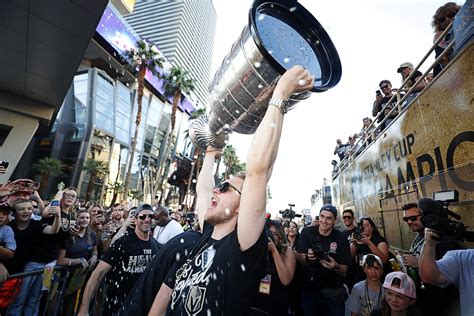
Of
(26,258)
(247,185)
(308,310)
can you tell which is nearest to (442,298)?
(308,310)

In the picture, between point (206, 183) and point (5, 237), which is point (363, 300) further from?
point (5, 237)

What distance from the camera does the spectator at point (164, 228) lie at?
16.8 ft

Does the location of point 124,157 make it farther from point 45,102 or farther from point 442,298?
point 442,298

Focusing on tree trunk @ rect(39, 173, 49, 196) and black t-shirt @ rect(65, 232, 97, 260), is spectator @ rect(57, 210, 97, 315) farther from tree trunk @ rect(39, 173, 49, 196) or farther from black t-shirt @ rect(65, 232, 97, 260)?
tree trunk @ rect(39, 173, 49, 196)

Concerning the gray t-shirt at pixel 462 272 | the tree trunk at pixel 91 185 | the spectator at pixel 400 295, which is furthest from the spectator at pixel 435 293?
A: the tree trunk at pixel 91 185

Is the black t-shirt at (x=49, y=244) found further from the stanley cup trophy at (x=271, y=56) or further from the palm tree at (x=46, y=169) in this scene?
the palm tree at (x=46, y=169)

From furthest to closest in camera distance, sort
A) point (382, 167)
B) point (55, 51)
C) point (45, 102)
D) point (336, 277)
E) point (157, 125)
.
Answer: point (157, 125) → point (45, 102) → point (55, 51) → point (382, 167) → point (336, 277)

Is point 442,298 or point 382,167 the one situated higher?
point 382,167

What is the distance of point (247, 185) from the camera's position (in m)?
1.34

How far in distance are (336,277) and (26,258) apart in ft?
14.6

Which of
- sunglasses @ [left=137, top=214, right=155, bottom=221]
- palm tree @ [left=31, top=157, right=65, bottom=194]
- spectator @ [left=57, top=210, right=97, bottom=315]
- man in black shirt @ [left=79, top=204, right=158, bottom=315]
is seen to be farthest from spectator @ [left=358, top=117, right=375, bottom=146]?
palm tree @ [left=31, top=157, right=65, bottom=194]

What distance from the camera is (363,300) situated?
3.29 meters

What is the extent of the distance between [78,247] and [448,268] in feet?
16.8

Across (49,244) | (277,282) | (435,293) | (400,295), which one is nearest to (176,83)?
(49,244)
